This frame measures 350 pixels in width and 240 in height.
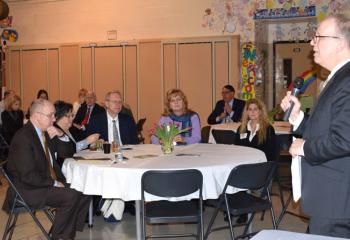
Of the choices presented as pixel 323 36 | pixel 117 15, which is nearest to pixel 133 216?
pixel 323 36

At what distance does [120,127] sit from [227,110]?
3.09 meters

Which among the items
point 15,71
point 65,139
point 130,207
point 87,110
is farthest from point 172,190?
point 15,71

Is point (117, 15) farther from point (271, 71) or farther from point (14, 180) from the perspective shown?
point (14, 180)

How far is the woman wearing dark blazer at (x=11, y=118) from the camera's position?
8141 millimetres

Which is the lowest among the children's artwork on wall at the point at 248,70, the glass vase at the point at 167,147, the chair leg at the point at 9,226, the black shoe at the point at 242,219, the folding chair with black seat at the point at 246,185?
the black shoe at the point at 242,219

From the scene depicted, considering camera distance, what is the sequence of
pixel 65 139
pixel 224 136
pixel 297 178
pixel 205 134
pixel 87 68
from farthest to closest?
pixel 87 68, pixel 205 134, pixel 224 136, pixel 65 139, pixel 297 178

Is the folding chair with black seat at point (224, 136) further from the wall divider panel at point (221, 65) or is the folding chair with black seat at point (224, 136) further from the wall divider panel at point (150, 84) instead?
the wall divider panel at point (150, 84)

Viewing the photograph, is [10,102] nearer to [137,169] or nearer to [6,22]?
[6,22]

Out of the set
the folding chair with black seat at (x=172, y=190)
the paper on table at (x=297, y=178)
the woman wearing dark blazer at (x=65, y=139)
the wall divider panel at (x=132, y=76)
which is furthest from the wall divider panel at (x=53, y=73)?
the paper on table at (x=297, y=178)

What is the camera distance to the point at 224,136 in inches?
240

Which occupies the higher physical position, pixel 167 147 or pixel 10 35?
pixel 10 35

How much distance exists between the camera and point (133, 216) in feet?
17.6

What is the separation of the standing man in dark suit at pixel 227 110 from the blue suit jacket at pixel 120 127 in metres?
2.78

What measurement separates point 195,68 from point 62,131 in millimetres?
5373
